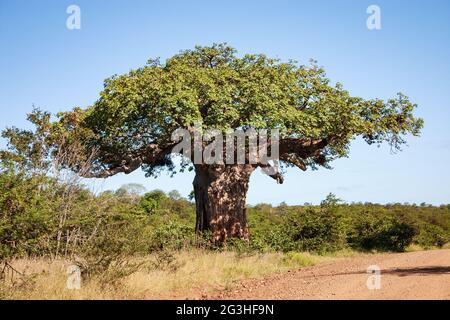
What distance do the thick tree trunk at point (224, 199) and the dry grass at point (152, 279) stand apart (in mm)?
3272

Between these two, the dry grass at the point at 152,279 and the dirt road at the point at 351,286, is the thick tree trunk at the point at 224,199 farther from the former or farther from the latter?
the dirt road at the point at 351,286

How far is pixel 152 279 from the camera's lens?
28.2ft

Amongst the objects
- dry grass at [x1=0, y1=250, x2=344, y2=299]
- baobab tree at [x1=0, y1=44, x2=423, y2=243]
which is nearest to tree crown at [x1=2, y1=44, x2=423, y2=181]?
baobab tree at [x1=0, y1=44, x2=423, y2=243]

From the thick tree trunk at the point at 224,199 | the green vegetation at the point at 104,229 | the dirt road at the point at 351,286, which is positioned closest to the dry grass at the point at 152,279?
the green vegetation at the point at 104,229

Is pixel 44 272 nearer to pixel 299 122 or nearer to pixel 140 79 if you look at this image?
pixel 140 79

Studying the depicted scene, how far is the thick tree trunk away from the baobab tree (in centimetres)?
3

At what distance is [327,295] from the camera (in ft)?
24.2

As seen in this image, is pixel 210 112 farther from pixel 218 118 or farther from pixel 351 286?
pixel 351 286

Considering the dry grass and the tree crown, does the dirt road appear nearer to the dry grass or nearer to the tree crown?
the dry grass

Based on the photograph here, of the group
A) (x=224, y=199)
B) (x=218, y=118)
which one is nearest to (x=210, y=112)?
(x=218, y=118)

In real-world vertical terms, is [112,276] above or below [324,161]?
below

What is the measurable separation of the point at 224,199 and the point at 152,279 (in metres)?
6.87
